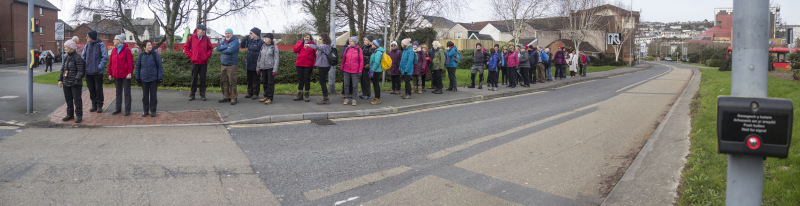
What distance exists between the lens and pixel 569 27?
50.9m

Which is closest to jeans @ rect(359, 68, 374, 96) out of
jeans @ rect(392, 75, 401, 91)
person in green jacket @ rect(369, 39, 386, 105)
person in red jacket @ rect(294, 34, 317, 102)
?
person in green jacket @ rect(369, 39, 386, 105)

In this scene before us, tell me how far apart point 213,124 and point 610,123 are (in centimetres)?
741

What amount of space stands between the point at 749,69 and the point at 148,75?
9.71m

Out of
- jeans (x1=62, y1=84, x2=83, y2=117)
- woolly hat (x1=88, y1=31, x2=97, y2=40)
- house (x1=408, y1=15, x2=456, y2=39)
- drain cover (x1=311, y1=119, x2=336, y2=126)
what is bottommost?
drain cover (x1=311, y1=119, x2=336, y2=126)

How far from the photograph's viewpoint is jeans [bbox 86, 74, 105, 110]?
9797 millimetres

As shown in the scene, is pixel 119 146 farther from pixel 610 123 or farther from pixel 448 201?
A: pixel 610 123

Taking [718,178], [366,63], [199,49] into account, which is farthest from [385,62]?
[718,178]

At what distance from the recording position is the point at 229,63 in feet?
37.7

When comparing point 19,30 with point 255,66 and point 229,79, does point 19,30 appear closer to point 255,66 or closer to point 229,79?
point 255,66

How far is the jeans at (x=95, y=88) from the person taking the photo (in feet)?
32.1

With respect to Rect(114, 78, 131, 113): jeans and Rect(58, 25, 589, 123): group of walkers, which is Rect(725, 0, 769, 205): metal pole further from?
Rect(114, 78, 131, 113): jeans

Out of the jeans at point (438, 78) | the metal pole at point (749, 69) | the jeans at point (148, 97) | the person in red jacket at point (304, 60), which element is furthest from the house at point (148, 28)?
the metal pole at point (749, 69)

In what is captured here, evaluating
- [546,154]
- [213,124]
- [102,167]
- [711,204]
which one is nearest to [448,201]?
[711,204]

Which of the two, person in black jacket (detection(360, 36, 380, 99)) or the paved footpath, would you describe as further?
person in black jacket (detection(360, 36, 380, 99))
